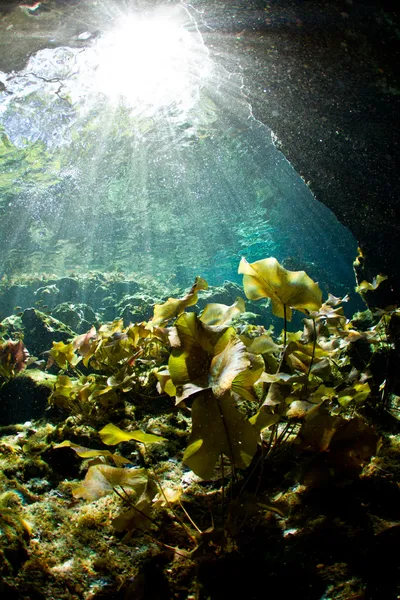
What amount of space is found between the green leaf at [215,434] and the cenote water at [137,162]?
589 cm

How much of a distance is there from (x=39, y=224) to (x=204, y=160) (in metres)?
12.9

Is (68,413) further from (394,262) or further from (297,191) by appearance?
(297,191)

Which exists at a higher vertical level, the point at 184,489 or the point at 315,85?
the point at 315,85

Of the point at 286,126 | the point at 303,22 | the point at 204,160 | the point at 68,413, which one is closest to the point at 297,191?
the point at 204,160

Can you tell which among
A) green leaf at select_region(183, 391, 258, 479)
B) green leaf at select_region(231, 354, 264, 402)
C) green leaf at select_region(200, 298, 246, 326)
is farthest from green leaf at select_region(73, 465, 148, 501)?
green leaf at select_region(200, 298, 246, 326)

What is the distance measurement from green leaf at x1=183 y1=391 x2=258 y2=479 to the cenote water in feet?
19.3

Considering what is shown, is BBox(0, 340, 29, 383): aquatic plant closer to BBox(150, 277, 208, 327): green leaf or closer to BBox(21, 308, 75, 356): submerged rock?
BBox(150, 277, 208, 327): green leaf

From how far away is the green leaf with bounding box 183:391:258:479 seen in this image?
1.00m

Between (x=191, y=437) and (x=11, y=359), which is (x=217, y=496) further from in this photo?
(x=11, y=359)

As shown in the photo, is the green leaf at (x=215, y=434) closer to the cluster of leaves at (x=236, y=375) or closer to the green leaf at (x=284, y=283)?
the cluster of leaves at (x=236, y=375)

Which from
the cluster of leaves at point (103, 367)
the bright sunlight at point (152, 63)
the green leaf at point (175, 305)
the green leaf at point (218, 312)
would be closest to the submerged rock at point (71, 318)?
the bright sunlight at point (152, 63)

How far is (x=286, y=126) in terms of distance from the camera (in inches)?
196

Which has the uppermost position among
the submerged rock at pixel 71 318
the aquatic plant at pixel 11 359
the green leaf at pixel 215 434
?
the green leaf at pixel 215 434

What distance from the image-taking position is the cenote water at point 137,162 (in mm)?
8375
